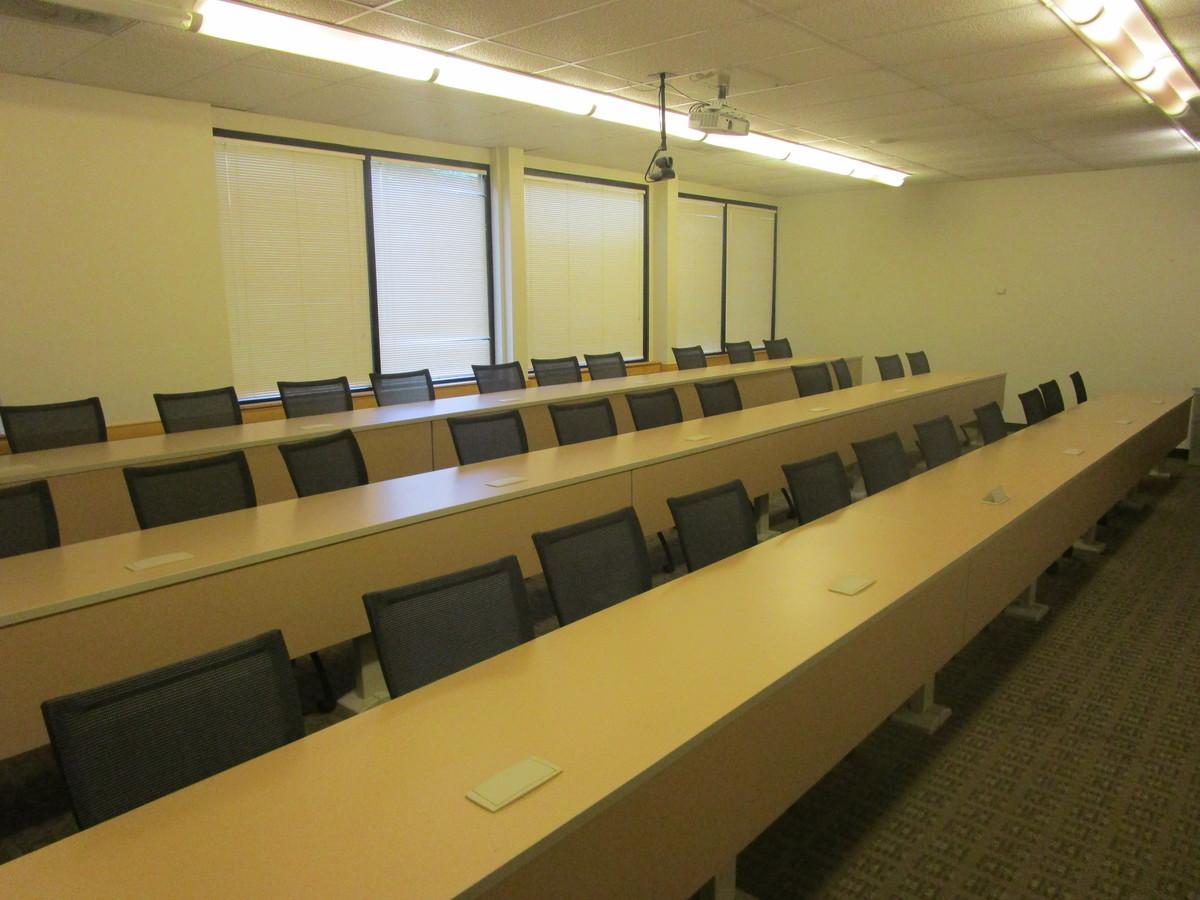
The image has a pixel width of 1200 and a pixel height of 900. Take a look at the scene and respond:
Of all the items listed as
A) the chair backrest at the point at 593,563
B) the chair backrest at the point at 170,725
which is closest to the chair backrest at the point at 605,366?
the chair backrest at the point at 593,563

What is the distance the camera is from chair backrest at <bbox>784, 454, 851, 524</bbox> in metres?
3.27

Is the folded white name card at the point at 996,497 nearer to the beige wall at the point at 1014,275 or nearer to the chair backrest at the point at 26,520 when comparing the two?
the chair backrest at the point at 26,520

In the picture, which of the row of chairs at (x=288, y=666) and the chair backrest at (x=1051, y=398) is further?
the chair backrest at (x=1051, y=398)

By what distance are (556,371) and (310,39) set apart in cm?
335

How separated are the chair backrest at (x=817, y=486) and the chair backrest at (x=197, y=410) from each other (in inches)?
134

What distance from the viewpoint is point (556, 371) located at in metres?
6.76

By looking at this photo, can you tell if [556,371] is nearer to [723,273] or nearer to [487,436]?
[487,436]

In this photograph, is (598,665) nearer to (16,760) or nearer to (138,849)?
(138,849)

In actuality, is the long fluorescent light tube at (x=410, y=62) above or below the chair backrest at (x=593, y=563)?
above

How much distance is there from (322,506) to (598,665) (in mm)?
1734

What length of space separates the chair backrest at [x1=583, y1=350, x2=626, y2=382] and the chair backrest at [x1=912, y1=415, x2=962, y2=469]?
10.4 ft

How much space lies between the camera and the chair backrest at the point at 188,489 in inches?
123

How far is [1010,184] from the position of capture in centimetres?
889

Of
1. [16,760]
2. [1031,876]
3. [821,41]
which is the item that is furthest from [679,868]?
[821,41]
